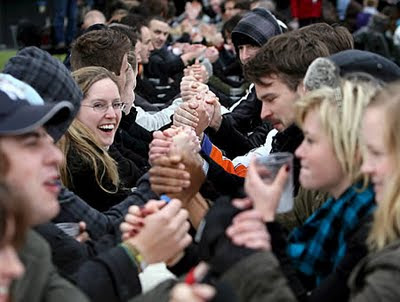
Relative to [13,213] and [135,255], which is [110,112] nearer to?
[135,255]

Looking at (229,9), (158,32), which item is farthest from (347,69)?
(229,9)

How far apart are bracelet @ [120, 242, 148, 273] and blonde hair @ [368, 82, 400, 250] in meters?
0.69

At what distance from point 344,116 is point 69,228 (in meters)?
1.14

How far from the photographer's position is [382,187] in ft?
8.48

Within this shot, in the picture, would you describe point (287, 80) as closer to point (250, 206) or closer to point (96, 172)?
point (96, 172)

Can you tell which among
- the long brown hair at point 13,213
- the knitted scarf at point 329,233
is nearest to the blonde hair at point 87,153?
the knitted scarf at point 329,233

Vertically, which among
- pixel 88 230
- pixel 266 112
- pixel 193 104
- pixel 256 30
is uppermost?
pixel 266 112

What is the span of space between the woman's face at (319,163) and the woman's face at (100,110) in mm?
1844

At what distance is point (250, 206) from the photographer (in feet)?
8.96

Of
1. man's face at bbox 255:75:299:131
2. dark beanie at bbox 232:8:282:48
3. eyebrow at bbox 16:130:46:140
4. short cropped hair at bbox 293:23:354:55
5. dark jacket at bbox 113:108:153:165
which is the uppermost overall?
eyebrow at bbox 16:130:46:140

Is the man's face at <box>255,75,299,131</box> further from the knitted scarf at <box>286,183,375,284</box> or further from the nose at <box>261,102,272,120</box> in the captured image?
the knitted scarf at <box>286,183,375,284</box>

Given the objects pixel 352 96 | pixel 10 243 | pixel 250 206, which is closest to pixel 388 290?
pixel 250 206

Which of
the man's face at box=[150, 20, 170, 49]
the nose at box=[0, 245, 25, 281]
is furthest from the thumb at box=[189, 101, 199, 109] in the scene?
Result: the man's face at box=[150, 20, 170, 49]

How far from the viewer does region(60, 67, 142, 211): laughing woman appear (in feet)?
13.5
